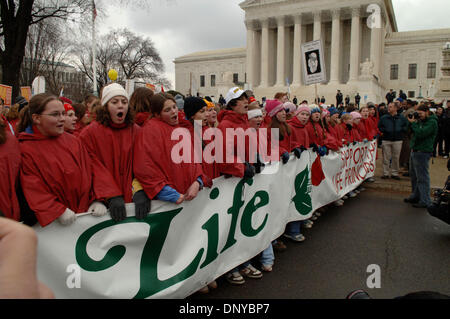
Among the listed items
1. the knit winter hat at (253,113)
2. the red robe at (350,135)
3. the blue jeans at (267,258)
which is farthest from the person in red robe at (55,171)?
the red robe at (350,135)

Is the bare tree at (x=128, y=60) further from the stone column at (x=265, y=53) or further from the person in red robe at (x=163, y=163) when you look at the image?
the person in red robe at (x=163, y=163)

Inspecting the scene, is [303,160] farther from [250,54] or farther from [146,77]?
[250,54]

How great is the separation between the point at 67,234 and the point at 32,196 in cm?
34

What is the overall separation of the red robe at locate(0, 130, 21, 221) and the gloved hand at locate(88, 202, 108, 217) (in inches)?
18.0

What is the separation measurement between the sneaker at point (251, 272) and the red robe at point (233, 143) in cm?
111

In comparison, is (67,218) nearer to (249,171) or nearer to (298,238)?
(249,171)

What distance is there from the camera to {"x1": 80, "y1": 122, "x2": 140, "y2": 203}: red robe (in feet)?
9.24

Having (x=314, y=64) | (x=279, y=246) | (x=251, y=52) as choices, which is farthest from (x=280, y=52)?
(x=279, y=246)

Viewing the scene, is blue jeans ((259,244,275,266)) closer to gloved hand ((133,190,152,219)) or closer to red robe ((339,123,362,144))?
gloved hand ((133,190,152,219))

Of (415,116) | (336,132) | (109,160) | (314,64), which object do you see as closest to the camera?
(109,160)

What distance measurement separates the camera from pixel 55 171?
2.38 metres

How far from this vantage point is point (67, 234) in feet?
7.55

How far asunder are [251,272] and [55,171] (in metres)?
2.39
